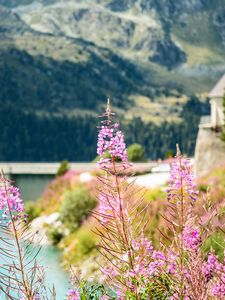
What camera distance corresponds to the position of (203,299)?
7.01m

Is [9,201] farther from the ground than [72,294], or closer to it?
farther from the ground

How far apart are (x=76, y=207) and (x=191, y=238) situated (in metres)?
52.0

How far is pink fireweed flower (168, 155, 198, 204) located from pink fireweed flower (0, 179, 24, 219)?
1330 millimetres

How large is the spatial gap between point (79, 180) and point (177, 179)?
61.7 meters

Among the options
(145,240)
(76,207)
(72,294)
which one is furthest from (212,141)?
(72,294)

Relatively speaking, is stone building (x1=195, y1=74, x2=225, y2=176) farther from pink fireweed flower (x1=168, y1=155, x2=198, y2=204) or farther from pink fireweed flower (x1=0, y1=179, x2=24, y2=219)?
pink fireweed flower (x1=0, y1=179, x2=24, y2=219)

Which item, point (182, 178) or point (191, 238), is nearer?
point (182, 178)

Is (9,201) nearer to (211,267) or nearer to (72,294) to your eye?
(72,294)

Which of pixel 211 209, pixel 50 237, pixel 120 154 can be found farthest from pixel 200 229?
pixel 50 237

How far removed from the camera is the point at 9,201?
7.19 meters

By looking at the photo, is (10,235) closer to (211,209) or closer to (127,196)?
(127,196)

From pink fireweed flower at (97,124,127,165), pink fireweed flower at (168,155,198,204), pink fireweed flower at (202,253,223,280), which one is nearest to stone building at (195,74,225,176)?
pink fireweed flower at (202,253,223,280)

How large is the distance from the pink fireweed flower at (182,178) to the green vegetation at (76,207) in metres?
51.1

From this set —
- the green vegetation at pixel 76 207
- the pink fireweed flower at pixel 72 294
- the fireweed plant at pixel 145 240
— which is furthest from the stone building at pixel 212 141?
the pink fireweed flower at pixel 72 294
